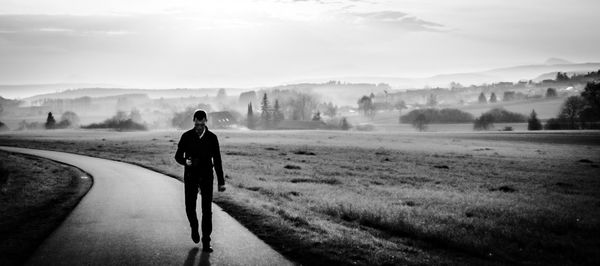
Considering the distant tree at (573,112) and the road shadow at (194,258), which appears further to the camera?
the distant tree at (573,112)

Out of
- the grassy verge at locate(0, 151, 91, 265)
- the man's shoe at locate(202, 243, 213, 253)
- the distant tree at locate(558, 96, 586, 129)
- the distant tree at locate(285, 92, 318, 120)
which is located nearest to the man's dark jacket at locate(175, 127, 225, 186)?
the man's shoe at locate(202, 243, 213, 253)

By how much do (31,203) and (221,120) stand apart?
154 m

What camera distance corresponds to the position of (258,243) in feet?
31.7

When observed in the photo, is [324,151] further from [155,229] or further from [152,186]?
[155,229]

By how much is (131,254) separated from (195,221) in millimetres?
1413

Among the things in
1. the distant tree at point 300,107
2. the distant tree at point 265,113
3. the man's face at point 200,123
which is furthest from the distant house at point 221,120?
the man's face at point 200,123

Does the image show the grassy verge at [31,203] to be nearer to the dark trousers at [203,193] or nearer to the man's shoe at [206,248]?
the dark trousers at [203,193]

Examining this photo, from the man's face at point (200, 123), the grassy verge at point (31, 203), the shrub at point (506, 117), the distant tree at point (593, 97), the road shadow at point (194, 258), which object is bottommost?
the grassy verge at point (31, 203)

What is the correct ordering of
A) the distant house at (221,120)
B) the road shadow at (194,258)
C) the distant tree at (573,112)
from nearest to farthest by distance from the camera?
the road shadow at (194,258) < the distant tree at (573,112) < the distant house at (221,120)

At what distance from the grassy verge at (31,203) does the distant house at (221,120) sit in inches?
5433

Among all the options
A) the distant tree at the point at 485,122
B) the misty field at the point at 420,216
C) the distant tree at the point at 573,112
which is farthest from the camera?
the distant tree at the point at 485,122

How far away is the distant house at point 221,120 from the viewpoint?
16560cm

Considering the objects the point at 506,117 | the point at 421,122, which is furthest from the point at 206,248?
the point at 506,117

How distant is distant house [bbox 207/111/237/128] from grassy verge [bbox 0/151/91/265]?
13801cm
